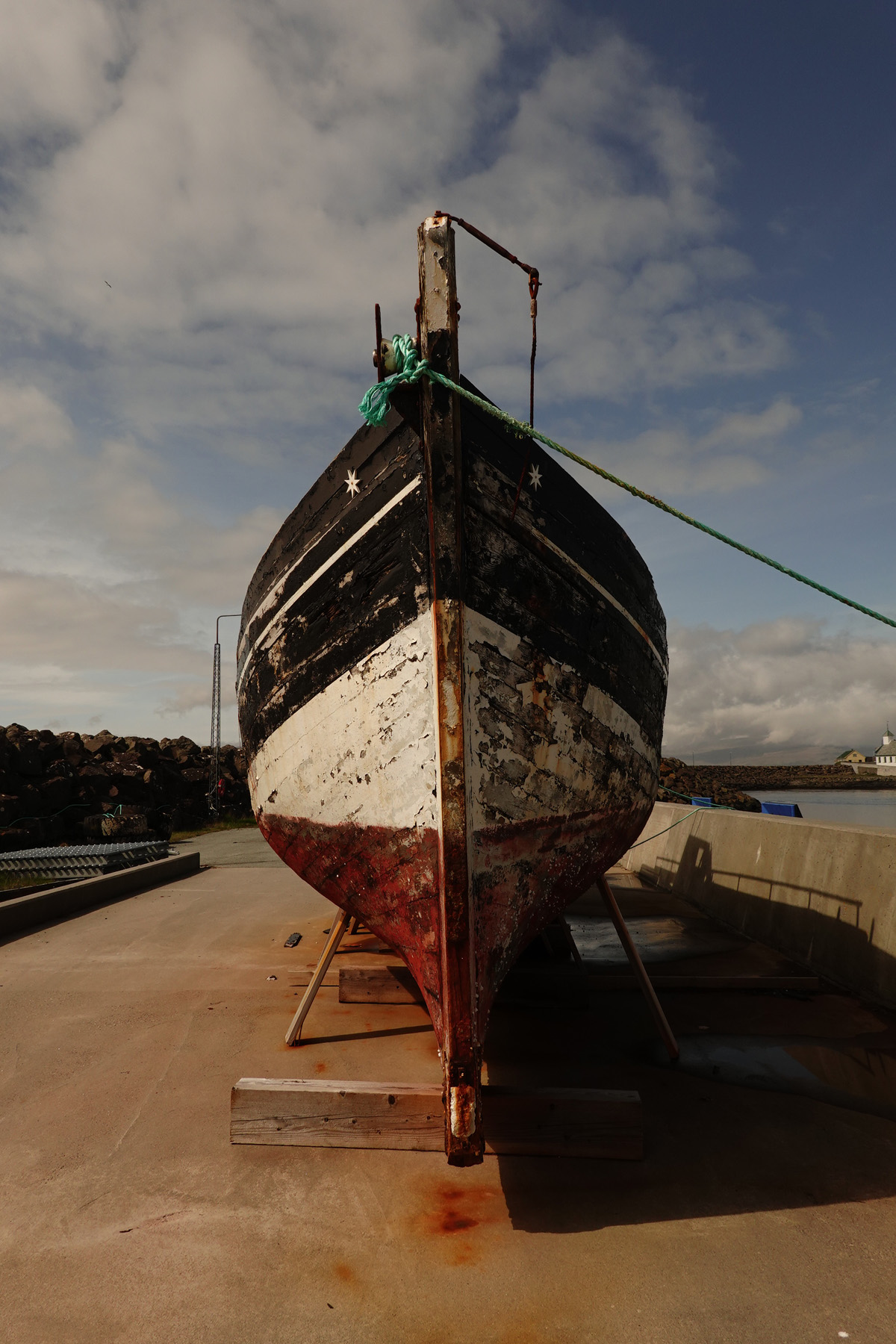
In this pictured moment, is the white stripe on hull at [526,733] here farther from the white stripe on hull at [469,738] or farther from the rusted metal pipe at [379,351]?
the rusted metal pipe at [379,351]

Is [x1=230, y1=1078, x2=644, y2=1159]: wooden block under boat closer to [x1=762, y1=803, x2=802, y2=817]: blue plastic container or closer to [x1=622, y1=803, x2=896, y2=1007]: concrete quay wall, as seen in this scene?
[x1=622, y1=803, x2=896, y2=1007]: concrete quay wall

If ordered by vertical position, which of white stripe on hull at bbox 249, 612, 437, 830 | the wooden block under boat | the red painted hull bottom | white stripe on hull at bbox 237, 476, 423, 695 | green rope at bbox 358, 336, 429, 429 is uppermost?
green rope at bbox 358, 336, 429, 429

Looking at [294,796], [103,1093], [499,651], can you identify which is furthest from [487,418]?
[103,1093]

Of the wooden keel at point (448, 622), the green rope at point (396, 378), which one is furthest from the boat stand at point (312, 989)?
the green rope at point (396, 378)

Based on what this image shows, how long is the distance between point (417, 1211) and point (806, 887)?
376cm

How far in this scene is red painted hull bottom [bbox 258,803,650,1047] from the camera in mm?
2738

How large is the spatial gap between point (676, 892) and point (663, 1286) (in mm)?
6281

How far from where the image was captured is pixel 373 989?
14.7 ft

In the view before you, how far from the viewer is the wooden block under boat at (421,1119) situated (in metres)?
2.67

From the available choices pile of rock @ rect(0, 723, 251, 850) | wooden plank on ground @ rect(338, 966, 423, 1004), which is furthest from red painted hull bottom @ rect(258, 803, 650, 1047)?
pile of rock @ rect(0, 723, 251, 850)

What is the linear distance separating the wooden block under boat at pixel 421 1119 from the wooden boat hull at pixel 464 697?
0.41 meters

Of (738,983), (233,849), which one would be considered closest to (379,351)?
(738,983)

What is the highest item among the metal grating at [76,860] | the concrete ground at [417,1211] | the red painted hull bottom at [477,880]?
the red painted hull bottom at [477,880]

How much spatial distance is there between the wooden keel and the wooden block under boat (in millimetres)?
375
